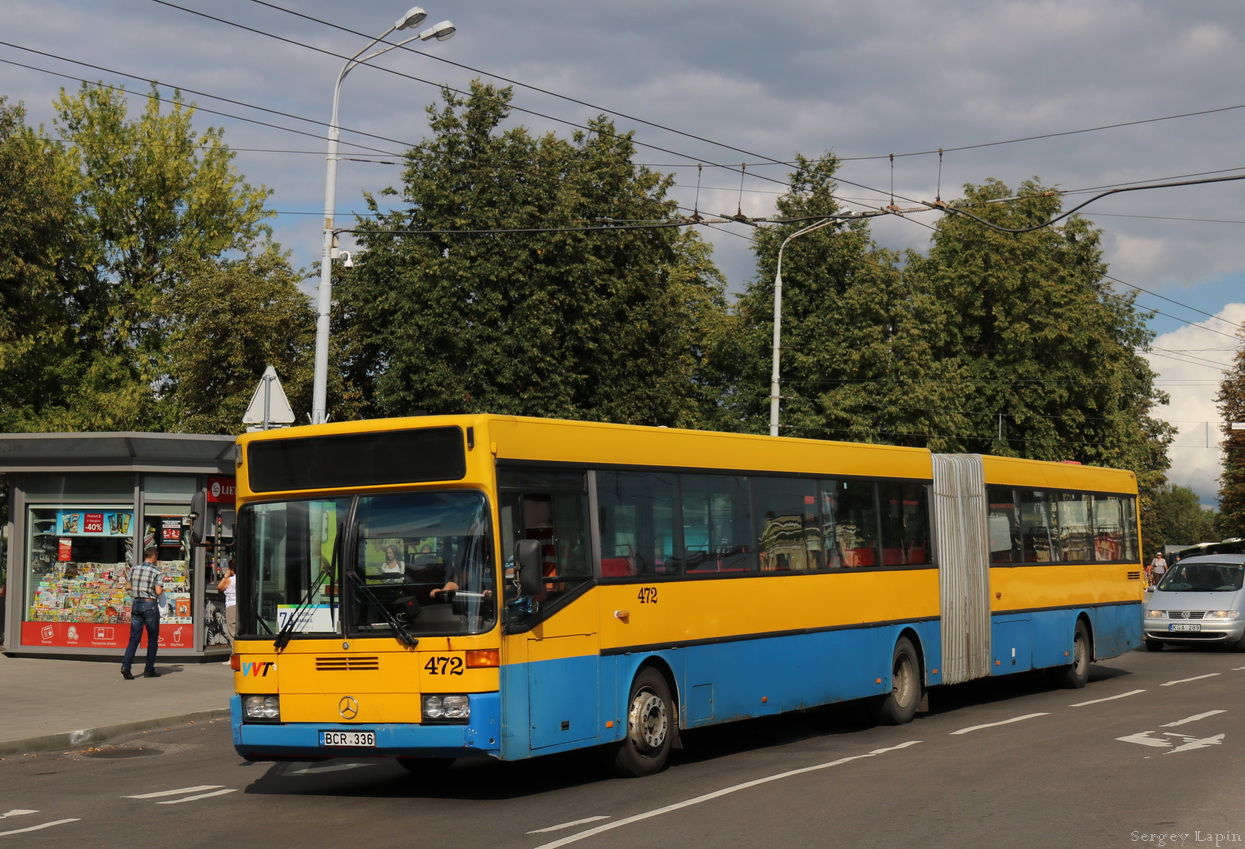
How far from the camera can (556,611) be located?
1068 cm

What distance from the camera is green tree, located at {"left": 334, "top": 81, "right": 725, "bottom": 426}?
36312 mm

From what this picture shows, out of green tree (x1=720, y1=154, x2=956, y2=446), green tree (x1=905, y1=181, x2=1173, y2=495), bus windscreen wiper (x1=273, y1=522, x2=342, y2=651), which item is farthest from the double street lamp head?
green tree (x1=905, y1=181, x2=1173, y2=495)

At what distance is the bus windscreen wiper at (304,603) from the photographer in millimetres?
10312

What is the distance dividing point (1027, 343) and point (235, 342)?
1101 inches

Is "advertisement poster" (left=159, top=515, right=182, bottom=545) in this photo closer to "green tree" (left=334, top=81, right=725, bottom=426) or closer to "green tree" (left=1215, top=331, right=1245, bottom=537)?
"green tree" (left=334, top=81, right=725, bottom=426)

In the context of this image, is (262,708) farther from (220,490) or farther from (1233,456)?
(1233,456)

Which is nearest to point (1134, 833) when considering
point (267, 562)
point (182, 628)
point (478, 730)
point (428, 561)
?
point (478, 730)

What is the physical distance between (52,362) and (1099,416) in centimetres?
3668

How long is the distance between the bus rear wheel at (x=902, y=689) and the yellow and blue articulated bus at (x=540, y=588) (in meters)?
0.06

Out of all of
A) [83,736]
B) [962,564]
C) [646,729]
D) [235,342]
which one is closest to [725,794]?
[646,729]

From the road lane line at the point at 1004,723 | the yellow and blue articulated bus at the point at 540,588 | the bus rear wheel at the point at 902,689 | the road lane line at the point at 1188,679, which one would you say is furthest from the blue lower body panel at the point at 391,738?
the road lane line at the point at 1188,679

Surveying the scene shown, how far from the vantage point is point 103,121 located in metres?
48.6

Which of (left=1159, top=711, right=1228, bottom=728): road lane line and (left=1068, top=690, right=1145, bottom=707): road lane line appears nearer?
(left=1159, top=711, right=1228, bottom=728): road lane line

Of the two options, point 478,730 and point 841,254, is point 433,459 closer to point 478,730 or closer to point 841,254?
point 478,730
